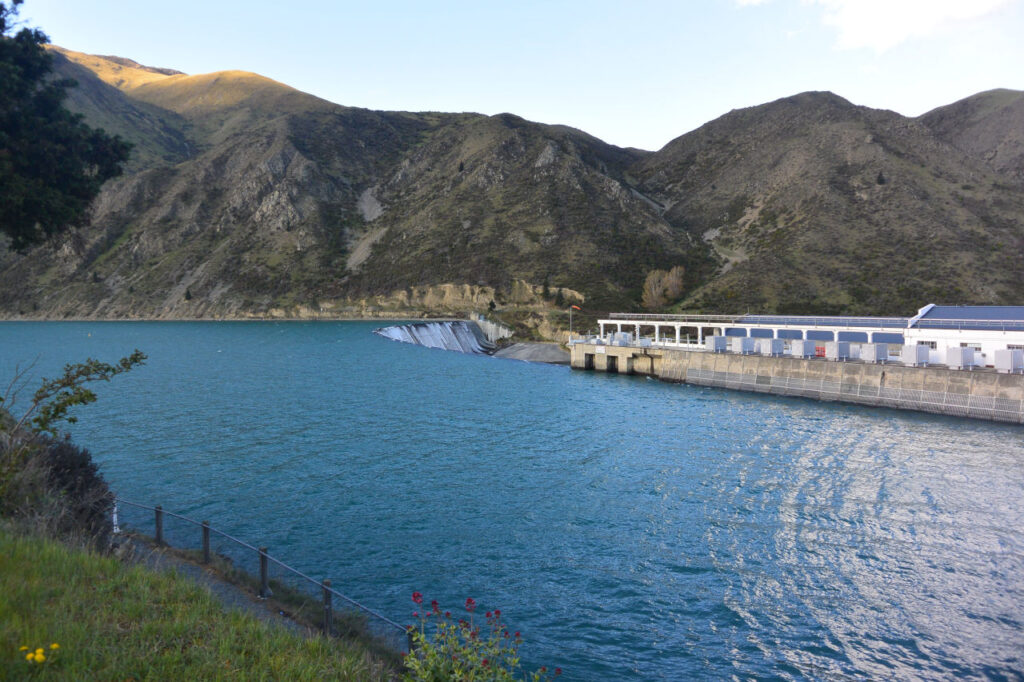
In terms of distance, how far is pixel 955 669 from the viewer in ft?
45.1

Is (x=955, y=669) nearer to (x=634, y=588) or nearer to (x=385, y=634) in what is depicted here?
(x=634, y=588)

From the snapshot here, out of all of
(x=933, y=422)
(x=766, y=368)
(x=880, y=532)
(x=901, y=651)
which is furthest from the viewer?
(x=766, y=368)

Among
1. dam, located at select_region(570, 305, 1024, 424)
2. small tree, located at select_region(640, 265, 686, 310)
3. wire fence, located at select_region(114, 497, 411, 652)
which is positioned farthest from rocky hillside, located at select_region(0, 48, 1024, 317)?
wire fence, located at select_region(114, 497, 411, 652)

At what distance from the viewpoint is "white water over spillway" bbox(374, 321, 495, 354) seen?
3558 inches

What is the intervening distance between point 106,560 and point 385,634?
18.9 feet

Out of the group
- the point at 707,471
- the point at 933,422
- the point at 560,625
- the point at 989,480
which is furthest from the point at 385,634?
the point at 933,422

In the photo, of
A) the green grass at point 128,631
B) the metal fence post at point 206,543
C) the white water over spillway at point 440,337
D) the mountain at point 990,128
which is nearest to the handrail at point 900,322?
the white water over spillway at point 440,337

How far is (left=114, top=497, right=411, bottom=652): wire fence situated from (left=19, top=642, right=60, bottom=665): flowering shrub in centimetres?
342

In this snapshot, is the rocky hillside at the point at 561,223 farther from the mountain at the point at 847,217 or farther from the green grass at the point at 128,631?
the green grass at the point at 128,631

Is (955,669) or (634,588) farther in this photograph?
(634,588)

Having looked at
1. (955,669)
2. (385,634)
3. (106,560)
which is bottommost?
(955,669)

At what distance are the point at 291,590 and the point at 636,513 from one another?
13733 mm

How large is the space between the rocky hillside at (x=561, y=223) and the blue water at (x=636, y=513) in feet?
211

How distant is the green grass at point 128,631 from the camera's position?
6.92 metres
